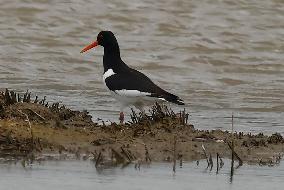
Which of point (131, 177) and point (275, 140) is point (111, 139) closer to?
point (131, 177)

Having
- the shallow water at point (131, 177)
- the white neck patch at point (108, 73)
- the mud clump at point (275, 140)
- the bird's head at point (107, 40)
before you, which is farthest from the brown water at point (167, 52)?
the shallow water at point (131, 177)

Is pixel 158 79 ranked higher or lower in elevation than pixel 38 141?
higher

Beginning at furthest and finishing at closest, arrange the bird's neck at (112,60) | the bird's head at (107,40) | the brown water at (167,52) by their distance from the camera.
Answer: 1. the brown water at (167,52)
2. the bird's head at (107,40)
3. the bird's neck at (112,60)

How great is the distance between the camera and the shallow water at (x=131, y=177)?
7.15 meters

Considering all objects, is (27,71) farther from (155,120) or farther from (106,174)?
(106,174)

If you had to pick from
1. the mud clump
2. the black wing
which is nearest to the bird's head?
the black wing

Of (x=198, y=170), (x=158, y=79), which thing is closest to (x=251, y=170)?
(x=198, y=170)

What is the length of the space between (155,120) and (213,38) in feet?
31.0

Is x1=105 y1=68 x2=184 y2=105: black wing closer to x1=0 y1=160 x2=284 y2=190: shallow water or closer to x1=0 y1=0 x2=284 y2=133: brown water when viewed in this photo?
x1=0 y1=0 x2=284 y2=133: brown water

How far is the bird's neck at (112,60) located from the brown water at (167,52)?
67 cm

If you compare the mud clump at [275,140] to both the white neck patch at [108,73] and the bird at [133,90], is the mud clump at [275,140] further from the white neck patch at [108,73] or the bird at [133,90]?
the white neck patch at [108,73]

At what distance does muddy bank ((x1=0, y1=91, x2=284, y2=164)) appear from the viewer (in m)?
Answer: 8.28

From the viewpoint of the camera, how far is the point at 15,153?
820 centimetres

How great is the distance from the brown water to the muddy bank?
1.99 metres
